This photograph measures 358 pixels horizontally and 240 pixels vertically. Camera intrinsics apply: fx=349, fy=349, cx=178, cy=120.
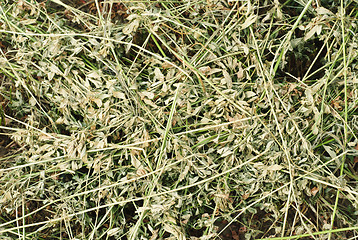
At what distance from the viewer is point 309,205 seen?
1.31 metres

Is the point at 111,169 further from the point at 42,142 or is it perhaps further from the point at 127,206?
the point at 42,142

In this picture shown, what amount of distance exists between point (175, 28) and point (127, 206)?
29.3 inches

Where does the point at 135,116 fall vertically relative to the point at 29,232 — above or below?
above

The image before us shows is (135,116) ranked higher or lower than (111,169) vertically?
higher

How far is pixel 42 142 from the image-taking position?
141 centimetres

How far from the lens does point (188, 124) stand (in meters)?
1.38

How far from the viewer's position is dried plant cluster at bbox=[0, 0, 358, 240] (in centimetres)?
125

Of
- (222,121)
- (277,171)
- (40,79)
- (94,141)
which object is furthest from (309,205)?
(40,79)

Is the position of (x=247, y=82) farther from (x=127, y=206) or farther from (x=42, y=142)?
(x=42, y=142)

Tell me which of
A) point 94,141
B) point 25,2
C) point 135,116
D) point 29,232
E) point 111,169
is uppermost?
point 25,2

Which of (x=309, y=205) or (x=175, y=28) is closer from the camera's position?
(x=309, y=205)

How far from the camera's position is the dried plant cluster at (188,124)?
4.11ft

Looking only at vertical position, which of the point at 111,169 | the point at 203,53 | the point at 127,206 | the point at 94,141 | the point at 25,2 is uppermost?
the point at 25,2

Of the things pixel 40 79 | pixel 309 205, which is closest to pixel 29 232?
pixel 40 79
